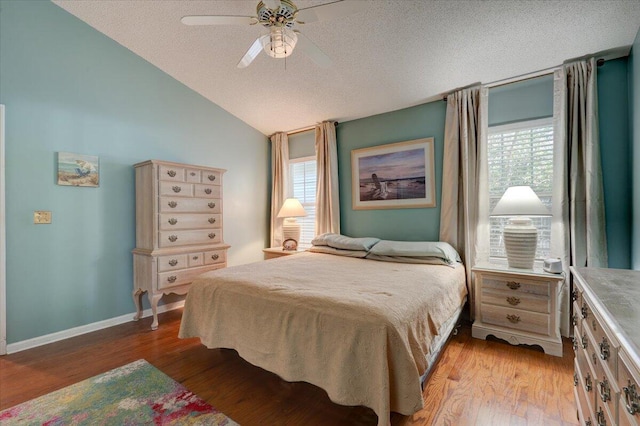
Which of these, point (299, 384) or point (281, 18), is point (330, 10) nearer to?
point (281, 18)

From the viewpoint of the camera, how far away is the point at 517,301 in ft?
7.64

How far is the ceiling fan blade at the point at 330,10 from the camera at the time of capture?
1.52 m

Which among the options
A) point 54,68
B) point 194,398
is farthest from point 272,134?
Result: point 194,398

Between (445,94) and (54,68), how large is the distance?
12.9 ft

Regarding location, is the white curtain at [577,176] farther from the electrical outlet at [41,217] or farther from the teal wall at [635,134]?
the electrical outlet at [41,217]

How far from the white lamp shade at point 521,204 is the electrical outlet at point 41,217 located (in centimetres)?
408

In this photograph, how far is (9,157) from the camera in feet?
7.77

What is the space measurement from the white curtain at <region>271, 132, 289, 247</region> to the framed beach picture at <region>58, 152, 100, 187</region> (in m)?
2.28

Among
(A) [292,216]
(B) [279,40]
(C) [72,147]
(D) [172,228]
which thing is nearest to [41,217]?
(C) [72,147]

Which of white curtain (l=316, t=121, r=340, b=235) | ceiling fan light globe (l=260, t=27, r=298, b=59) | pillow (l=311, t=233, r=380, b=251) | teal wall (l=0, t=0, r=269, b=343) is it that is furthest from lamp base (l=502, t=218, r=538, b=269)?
teal wall (l=0, t=0, r=269, b=343)

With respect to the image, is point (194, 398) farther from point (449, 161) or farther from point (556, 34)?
point (556, 34)

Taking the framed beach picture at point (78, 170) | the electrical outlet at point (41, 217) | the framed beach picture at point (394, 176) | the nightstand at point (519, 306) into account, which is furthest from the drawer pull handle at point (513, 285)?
the electrical outlet at point (41, 217)

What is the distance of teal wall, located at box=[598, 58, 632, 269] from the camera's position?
2.26 metres

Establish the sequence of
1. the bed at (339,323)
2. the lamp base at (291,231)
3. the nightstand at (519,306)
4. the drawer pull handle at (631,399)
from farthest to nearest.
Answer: the lamp base at (291,231) < the nightstand at (519,306) < the bed at (339,323) < the drawer pull handle at (631,399)
